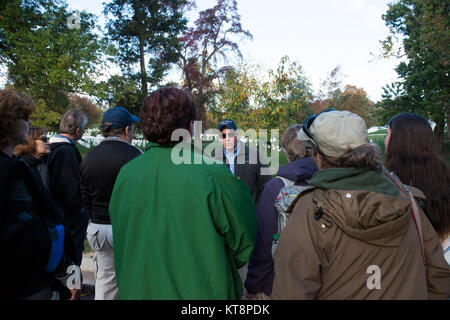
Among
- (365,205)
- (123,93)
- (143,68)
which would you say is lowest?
(365,205)

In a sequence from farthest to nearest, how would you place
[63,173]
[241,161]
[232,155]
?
[232,155], [241,161], [63,173]

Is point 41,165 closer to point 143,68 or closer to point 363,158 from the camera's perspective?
point 363,158

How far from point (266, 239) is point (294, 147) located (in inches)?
32.9

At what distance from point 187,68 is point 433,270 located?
29.2 metres

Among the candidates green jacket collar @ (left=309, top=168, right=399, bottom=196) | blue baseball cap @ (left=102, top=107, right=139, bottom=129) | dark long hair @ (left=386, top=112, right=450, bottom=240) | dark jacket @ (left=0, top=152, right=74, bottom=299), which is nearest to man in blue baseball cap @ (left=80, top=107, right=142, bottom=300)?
blue baseball cap @ (left=102, top=107, right=139, bottom=129)

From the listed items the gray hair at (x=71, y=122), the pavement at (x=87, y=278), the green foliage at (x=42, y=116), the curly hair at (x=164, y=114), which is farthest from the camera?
the green foliage at (x=42, y=116)

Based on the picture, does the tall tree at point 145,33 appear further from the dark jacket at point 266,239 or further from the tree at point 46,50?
the dark jacket at point 266,239

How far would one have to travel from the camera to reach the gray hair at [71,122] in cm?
356

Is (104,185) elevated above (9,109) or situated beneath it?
situated beneath

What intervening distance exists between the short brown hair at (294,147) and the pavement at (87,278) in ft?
9.97

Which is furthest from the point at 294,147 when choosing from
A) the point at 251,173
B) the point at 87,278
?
the point at 87,278

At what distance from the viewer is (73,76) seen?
42.2 ft

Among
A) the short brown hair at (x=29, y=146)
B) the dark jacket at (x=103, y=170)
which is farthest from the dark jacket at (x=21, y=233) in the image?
the short brown hair at (x=29, y=146)

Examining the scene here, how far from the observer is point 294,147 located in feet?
8.15
